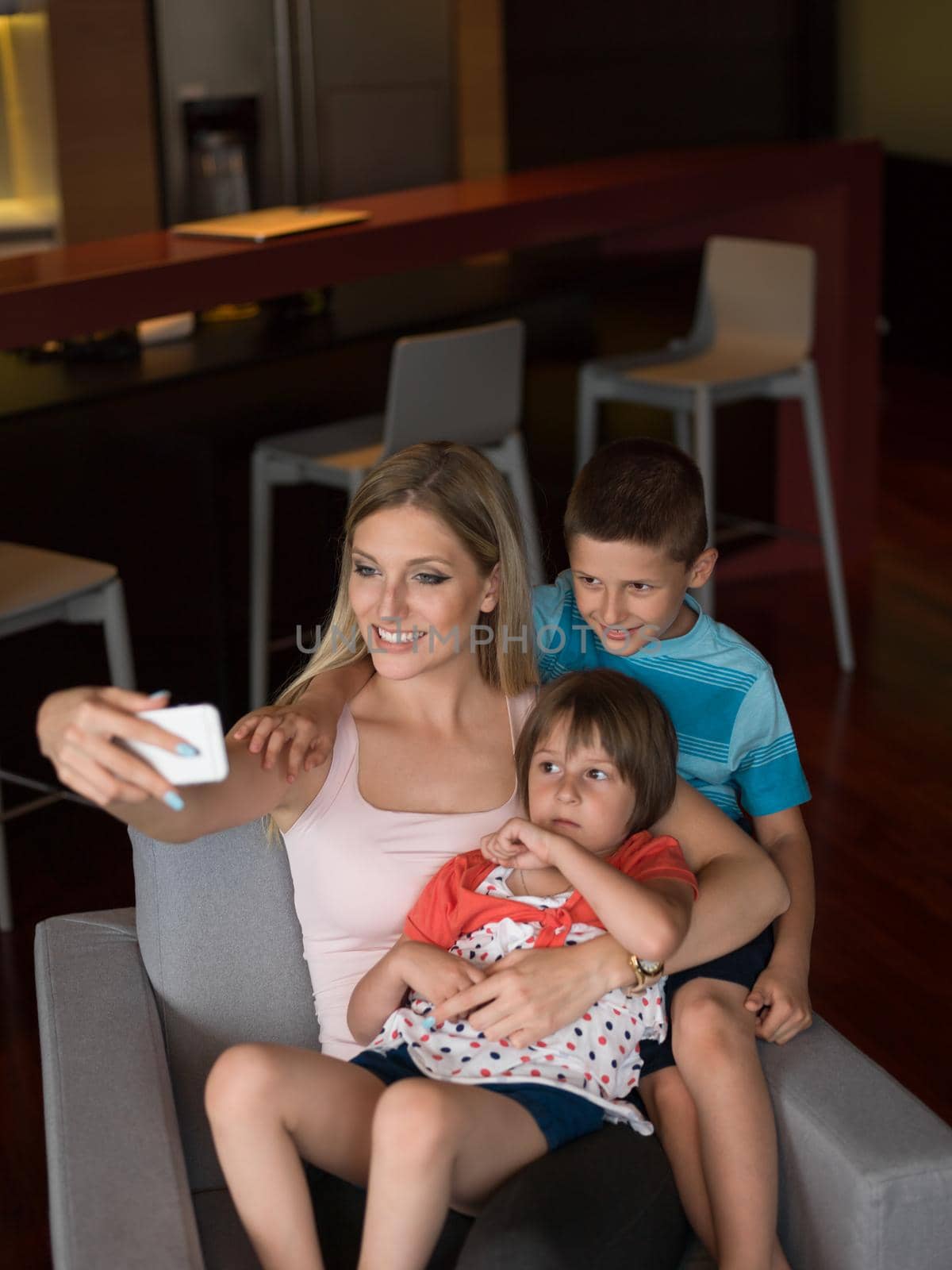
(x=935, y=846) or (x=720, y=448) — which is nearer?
(x=935, y=846)

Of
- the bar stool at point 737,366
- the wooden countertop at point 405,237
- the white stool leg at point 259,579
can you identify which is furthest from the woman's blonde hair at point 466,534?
the bar stool at point 737,366

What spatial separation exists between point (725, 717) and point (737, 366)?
224 cm

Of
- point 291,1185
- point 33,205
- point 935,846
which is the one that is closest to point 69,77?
point 33,205

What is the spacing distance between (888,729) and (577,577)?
1.94 meters

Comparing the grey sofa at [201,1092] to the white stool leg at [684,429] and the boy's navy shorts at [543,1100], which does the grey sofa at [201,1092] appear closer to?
the boy's navy shorts at [543,1100]

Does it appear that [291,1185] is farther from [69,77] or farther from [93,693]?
[69,77]

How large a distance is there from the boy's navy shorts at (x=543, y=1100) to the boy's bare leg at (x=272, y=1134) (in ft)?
0.27

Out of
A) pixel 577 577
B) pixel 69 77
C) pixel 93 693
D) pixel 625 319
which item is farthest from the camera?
Result: pixel 69 77

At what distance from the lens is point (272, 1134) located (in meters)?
1.38

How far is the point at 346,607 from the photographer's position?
5.88 ft

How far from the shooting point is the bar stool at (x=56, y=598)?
2.55 m

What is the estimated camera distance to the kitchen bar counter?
9.21 feet

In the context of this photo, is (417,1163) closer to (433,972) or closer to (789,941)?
(433,972)

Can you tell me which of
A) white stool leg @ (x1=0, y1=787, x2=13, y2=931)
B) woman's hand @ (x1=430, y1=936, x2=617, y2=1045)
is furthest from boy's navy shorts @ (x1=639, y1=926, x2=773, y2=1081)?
white stool leg @ (x1=0, y1=787, x2=13, y2=931)
